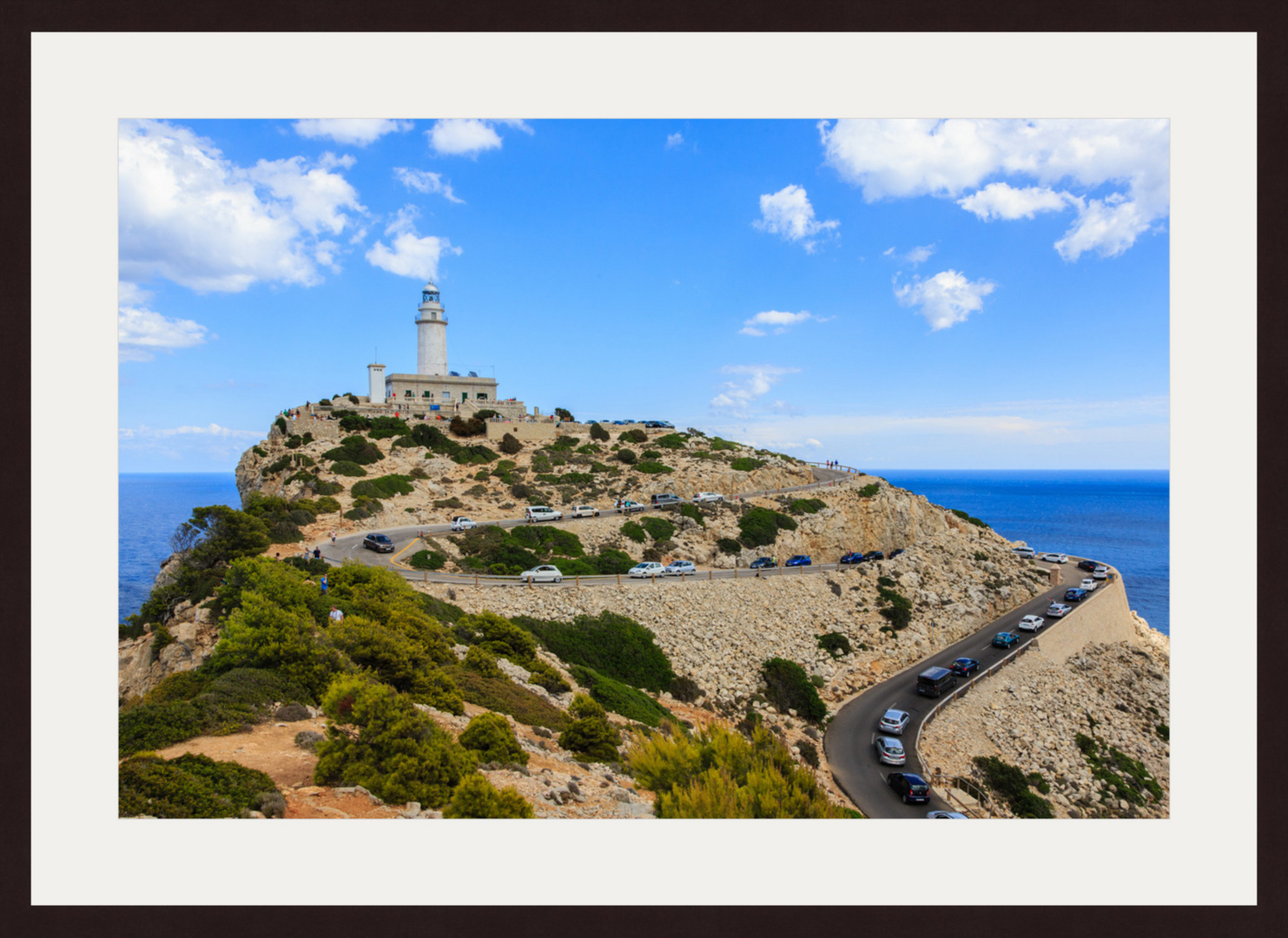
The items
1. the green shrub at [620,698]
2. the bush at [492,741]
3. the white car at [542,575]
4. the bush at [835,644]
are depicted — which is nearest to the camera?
the bush at [492,741]

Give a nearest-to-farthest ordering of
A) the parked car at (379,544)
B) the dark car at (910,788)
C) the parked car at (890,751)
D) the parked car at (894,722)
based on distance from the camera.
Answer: the dark car at (910,788), the parked car at (890,751), the parked car at (894,722), the parked car at (379,544)

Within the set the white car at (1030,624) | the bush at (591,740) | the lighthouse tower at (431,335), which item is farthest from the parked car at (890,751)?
the lighthouse tower at (431,335)

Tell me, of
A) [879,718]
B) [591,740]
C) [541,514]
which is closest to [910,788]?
[879,718]

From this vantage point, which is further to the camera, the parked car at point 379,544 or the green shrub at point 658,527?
the green shrub at point 658,527

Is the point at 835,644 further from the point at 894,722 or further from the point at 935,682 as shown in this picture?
the point at 894,722

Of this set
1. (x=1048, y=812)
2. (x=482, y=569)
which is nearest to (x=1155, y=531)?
(x=1048, y=812)

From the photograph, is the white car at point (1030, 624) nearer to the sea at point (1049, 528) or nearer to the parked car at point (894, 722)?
the parked car at point (894, 722)

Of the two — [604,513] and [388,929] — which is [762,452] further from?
[388,929]

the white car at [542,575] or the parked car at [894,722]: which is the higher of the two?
the white car at [542,575]
